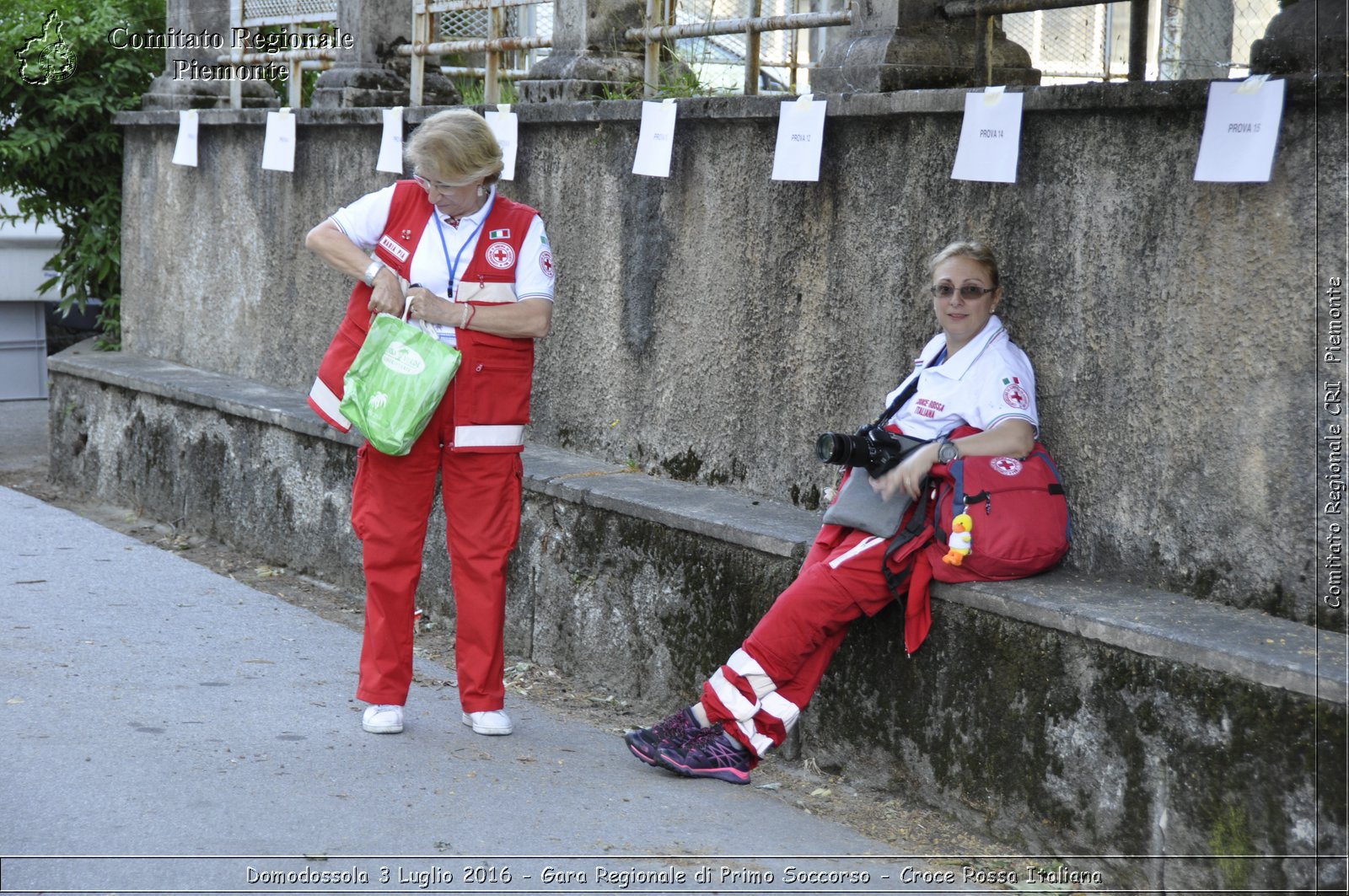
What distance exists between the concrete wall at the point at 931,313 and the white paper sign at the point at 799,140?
0.06 metres

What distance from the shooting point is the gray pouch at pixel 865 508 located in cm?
408

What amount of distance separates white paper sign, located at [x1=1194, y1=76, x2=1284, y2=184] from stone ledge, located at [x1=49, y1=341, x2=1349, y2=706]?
1.05 metres

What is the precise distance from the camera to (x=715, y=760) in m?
4.34

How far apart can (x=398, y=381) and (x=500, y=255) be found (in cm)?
48

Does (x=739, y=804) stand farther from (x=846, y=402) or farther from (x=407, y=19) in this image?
(x=407, y=19)

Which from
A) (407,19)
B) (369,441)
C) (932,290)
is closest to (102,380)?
(407,19)

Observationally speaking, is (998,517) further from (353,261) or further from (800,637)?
(353,261)

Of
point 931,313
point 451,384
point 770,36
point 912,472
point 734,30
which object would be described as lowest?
point 912,472

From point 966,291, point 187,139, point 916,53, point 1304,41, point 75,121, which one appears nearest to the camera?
point 1304,41

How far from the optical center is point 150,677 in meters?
5.11

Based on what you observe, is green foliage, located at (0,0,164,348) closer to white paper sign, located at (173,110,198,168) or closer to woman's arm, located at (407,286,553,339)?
white paper sign, located at (173,110,198,168)

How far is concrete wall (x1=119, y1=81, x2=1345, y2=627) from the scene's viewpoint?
3.75m

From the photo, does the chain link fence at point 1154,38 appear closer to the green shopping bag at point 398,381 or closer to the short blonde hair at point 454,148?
the short blonde hair at point 454,148


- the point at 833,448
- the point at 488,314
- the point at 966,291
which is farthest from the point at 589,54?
the point at 833,448
